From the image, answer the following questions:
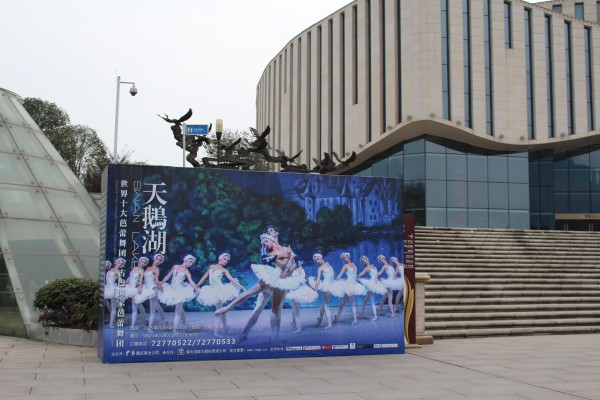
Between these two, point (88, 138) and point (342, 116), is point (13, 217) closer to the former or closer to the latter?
point (342, 116)

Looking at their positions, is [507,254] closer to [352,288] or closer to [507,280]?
[507,280]

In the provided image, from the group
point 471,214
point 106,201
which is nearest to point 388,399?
point 106,201

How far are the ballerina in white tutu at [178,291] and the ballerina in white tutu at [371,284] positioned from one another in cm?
317

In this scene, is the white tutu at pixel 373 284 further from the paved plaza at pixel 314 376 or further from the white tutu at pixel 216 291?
the white tutu at pixel 216 291

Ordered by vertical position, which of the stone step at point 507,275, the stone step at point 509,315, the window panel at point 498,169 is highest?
the window panel at point 498,169

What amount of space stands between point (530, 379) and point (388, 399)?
277 cm

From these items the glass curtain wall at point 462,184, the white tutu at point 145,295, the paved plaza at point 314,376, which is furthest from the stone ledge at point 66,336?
the glass curtain wall at point 462,184

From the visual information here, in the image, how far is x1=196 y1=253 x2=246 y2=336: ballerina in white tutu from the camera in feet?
34.3

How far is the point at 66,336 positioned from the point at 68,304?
634 mm

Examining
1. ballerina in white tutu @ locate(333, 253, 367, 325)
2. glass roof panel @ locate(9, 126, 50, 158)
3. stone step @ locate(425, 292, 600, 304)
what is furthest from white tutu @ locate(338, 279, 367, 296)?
glass roof panel @ locate(9, 126, 50, 158)

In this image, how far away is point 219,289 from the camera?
1054 cm

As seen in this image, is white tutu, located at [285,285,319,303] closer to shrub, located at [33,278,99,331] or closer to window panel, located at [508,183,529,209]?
shrub, located at [33,278,99,331]

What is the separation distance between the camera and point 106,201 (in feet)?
33.4

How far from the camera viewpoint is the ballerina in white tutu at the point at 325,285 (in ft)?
36.7
